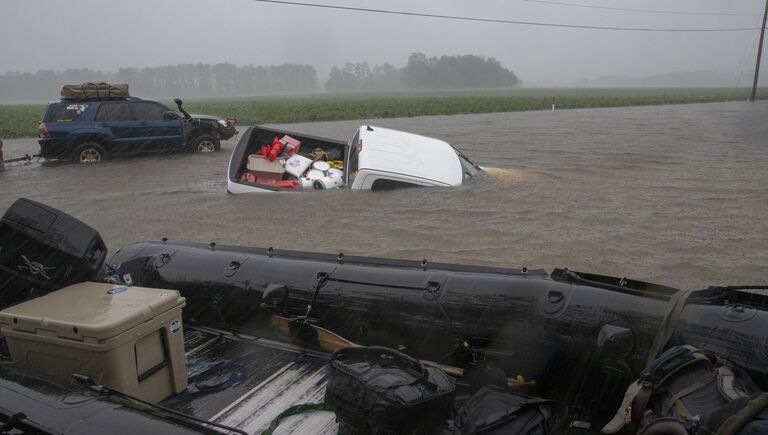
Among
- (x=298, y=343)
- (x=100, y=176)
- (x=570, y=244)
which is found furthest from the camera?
(x=100, y=176)

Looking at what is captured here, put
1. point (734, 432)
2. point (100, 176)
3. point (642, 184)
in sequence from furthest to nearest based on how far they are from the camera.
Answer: point (100, 176) → point (642, 184) → point (734, 432)

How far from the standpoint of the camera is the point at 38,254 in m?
3.32

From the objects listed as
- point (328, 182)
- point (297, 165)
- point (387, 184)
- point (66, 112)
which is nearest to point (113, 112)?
point (66, 112)

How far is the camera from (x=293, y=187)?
32.8ft

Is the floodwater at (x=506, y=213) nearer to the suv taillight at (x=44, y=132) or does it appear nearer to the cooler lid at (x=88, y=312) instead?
the suv taillight at (x=44, y=132)

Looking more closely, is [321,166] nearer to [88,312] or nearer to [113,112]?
[88,312]

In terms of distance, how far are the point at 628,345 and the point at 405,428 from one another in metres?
1.21

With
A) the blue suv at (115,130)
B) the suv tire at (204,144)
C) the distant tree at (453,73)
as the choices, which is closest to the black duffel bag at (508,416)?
the blue suv at (115,130)

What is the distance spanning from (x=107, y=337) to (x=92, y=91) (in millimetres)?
15533

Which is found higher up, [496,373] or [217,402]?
[496,373]

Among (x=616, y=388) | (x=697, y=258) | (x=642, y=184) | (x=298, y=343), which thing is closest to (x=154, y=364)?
(x=298, y=343)

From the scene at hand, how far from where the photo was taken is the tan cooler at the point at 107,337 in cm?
273

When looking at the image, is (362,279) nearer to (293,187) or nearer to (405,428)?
(405,428)

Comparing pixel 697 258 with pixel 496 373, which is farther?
pixel 697 258
